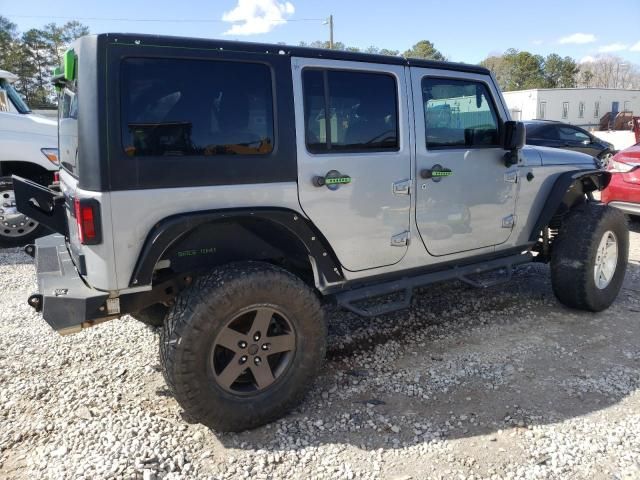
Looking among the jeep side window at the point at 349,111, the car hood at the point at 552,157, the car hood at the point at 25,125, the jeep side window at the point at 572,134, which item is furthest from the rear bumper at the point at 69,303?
the jeep side window at the point at 572,134

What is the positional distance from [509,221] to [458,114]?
98cm

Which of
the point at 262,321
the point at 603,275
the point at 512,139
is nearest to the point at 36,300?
the point at 262,321

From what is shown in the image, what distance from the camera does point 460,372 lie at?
3479mm

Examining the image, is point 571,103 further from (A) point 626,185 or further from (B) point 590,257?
(B) point 590,257

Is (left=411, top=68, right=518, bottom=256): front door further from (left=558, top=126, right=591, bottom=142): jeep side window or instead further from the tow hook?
(left=558, top=126, right=591, bottom=142): jeep side window

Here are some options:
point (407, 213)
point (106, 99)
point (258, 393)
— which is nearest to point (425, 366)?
point (407, 213)

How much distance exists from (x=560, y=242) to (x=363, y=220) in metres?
2.23

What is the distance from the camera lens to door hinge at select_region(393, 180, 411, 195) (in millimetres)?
3256

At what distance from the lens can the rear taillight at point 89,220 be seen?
7.81 feet

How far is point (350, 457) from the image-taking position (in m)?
2.64

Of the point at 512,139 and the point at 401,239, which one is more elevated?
the point at 512,139

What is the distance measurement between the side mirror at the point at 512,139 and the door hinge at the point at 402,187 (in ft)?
3.33

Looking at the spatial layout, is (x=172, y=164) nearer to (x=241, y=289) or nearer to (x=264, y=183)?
(x=264, y=183)

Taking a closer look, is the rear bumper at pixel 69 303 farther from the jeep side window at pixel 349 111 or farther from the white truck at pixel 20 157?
the white truck at pixel 20 157
